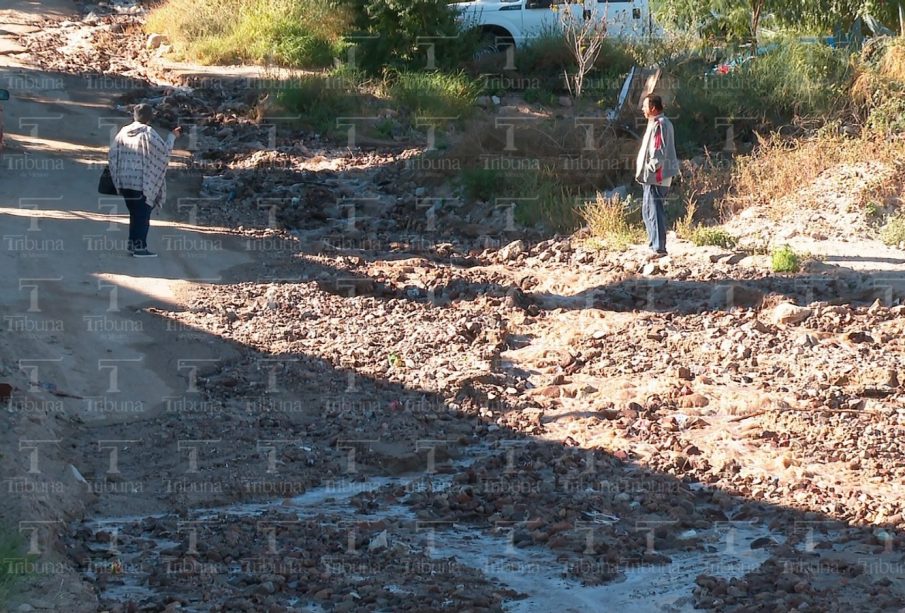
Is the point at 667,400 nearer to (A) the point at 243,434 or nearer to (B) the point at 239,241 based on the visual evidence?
(A) the point at 243,434

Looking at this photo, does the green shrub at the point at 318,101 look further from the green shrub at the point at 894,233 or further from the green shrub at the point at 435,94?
the green shrub at the point at 894,233

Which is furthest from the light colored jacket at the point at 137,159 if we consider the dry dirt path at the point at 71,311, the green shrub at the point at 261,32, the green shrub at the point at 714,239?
the green shrub at the point at 261,32

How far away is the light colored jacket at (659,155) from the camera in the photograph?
12.3 meters

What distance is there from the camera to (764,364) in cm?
1010

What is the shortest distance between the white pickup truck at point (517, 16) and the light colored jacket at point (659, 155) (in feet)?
27.3

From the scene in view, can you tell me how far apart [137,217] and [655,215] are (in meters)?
5.49

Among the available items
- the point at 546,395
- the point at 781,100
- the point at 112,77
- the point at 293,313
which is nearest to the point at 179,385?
the point at 293,313

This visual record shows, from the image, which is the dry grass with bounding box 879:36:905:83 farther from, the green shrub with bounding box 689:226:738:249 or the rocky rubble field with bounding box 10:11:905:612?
the green shrub with bounding box 689:226:738:249

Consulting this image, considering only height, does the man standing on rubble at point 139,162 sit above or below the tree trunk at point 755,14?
below

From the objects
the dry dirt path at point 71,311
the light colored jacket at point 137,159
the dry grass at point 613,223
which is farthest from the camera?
the dry grass at point 613,223

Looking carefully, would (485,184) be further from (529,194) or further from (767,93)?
(767,93)

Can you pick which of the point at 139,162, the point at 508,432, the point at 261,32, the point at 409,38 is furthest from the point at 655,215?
the point at 261,32

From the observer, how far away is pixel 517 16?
21531 mm

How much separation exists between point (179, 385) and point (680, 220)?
620 centimetres
